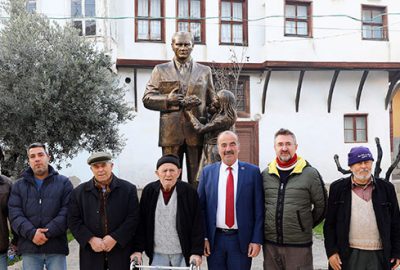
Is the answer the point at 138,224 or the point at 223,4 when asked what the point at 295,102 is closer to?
the point at 223,4

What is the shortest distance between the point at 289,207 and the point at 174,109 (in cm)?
169

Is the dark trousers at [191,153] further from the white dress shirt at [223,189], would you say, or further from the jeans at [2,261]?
the jeans at [2,261]

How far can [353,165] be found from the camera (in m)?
3.95

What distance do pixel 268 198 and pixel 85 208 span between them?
1.59 metres

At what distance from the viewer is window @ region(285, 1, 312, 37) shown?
18703mm

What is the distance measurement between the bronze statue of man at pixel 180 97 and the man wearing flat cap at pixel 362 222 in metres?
1.67

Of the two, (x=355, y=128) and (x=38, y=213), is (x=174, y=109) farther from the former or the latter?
(x=355, y=128)

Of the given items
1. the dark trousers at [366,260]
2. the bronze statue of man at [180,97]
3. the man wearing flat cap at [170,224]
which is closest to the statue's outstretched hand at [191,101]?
the bronze statue of man at [180,97]

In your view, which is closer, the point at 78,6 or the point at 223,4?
the point at 78,6

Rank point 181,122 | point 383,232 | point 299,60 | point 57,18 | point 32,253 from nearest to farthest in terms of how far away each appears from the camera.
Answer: point 383,232 < point 32,253 < point 181,122 < point 57,18 < point 299,60

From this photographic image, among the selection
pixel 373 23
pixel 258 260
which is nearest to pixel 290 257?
pixel 258 260

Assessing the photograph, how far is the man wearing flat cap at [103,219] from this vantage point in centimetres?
385

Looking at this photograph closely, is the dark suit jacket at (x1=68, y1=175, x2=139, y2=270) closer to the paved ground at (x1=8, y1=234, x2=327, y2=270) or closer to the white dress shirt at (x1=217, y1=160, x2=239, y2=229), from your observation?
the white dress shirt at (x1=217, y1=160, x2=239, y2=229)

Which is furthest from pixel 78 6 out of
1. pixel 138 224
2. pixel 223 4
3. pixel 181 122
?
pixel 138 224
